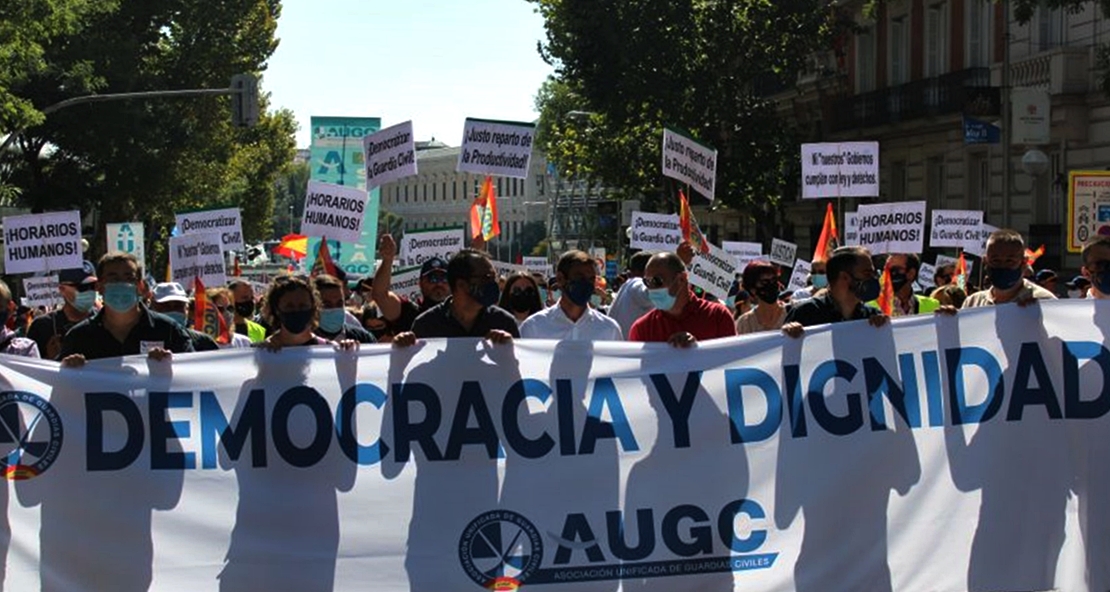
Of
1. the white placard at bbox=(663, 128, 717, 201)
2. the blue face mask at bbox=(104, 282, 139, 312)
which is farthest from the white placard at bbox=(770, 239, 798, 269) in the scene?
the blue face mask at bbox=(104, 282, 139, 312)

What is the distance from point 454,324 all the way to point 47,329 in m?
3.55

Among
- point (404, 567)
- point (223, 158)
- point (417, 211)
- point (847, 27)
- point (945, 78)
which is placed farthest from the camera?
point (417, 211)

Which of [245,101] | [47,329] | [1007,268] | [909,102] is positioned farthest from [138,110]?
[1007,268]

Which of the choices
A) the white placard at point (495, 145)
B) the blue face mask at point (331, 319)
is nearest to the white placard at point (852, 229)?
the white placard at point (495, 145)

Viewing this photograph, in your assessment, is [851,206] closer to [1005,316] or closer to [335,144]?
[335,144]

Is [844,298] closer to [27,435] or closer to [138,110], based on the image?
[27,435]

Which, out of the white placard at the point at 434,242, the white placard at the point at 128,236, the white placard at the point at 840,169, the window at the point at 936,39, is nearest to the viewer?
the white placard at the point at 840,169

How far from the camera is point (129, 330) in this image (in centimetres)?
776

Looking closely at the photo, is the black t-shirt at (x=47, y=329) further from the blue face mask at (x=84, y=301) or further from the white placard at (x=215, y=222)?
the white placard at (x=215, y=222)

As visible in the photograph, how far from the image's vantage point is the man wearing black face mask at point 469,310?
7.76 meters

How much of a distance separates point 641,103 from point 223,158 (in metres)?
17.7

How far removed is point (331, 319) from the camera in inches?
334

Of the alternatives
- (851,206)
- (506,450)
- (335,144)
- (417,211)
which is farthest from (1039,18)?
(417,211)

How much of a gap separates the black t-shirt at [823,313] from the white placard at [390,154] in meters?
4.77
